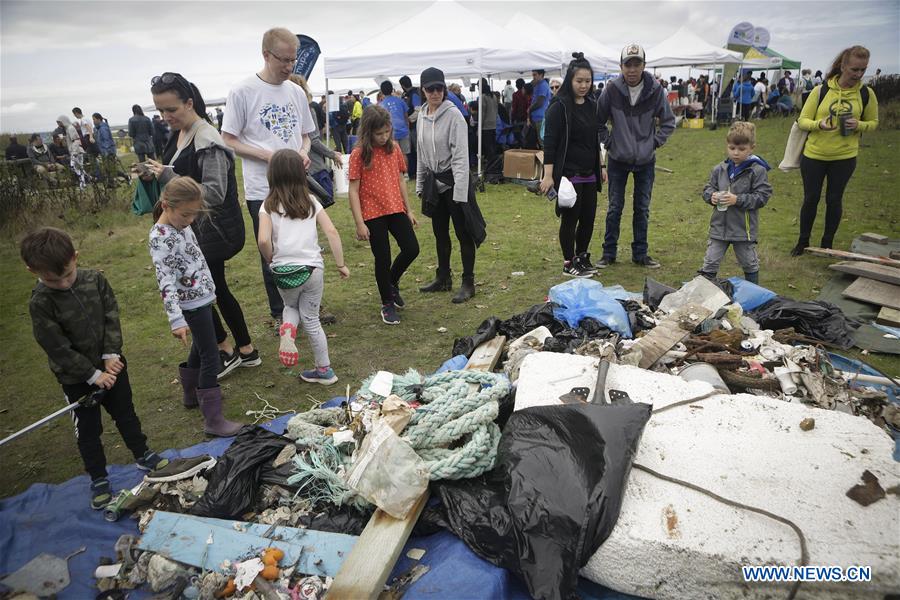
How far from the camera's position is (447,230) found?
5.30 m

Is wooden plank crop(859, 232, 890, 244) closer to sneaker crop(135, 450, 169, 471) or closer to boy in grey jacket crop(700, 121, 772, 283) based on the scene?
boy in grey jacket crop(700, 121, 772, 283)

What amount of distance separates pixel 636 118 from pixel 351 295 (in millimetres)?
3427

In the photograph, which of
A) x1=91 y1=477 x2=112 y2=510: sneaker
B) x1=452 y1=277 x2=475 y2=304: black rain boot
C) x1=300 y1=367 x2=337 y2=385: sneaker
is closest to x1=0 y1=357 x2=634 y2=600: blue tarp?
x1=91 y1=477 x2=112 y2=510: sneaker

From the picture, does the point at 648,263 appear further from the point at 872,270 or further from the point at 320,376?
the point at 320,376

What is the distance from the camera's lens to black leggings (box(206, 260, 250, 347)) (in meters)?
3.86

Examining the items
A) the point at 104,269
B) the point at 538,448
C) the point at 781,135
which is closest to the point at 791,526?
the point at 538,448

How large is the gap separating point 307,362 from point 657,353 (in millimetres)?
2627

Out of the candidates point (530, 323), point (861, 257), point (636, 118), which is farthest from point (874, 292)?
point (530, 323)

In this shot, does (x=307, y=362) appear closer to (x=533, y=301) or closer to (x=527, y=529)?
(x=533, y=301)

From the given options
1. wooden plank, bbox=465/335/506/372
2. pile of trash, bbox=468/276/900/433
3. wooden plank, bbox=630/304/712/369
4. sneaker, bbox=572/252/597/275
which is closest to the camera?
pile of trash, bbox=468/276/900/433

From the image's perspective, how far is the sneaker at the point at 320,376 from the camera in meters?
3.94

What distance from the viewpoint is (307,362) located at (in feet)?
14.3

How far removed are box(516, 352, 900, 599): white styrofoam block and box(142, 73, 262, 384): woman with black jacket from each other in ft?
9.62

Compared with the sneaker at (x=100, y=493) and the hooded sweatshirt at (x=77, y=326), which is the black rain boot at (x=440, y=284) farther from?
the sneaker at (x=100, y=493)
